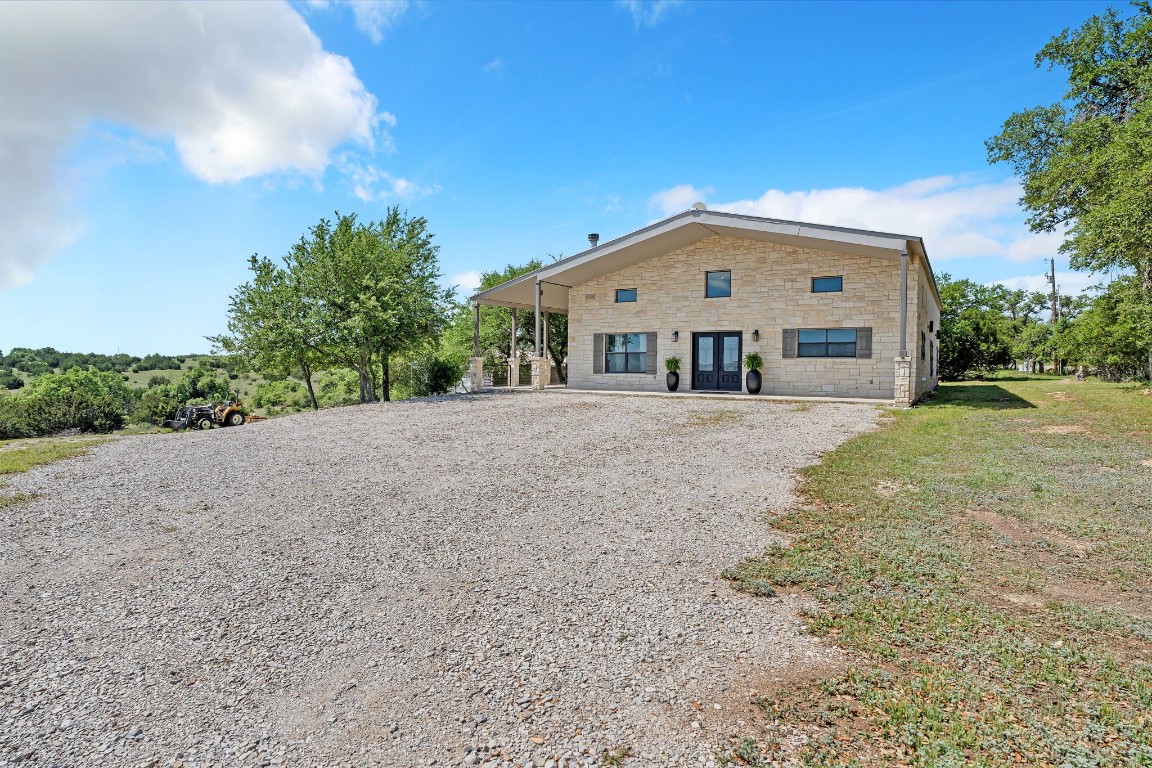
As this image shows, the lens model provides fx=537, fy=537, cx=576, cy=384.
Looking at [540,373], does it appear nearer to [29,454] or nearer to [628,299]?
[628,299]

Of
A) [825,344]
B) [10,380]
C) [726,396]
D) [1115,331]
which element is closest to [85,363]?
[10,380]

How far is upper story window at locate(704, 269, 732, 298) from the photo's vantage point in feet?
55.3

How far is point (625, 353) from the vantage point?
60.8 ft

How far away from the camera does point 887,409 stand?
13016mm

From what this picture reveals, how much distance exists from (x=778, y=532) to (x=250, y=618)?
399cm

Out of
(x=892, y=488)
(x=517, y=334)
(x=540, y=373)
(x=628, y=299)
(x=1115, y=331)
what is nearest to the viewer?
(x=892, y=488)

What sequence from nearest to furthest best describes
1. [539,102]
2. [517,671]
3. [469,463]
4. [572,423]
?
1. [517,671]
2. [469,463]
3. [572,423]
4. [539,102]

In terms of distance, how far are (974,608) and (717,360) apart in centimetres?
1425

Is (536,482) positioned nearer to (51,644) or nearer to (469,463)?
(469,463)

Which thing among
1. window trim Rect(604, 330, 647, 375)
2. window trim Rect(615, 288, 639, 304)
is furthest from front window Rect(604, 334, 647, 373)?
window trim Rect(615, 288, 639, 304)

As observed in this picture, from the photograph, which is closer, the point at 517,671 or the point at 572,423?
the point at 517,671

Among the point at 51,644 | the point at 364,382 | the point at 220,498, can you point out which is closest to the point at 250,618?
the point at 51,644

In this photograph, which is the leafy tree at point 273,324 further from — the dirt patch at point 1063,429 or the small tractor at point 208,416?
the dirt patch at point 1063,429

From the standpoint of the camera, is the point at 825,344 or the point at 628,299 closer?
the point at 825,344
